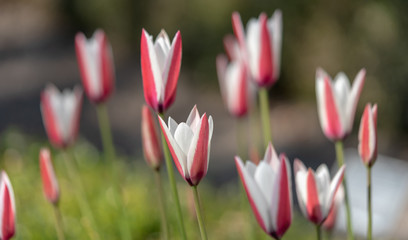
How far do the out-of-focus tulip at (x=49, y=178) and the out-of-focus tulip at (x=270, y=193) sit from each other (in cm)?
60

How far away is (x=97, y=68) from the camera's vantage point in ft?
5.40

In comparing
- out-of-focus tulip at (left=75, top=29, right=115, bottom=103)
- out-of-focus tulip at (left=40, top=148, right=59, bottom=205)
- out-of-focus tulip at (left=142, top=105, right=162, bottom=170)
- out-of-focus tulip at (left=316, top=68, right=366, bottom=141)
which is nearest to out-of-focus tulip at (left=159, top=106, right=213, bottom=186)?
out-of-focus tulip at (left=142, top=105, right=162, bottom=170)

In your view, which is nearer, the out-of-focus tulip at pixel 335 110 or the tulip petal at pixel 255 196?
the tulip petal at pixel 255 196

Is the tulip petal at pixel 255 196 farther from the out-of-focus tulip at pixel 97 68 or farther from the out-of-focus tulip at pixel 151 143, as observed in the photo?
the out-of-focus tulip at pixel 97 68

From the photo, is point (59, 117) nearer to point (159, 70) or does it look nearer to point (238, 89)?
Answer: point (238, 89)

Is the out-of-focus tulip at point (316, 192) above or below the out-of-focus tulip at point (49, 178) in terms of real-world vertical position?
below

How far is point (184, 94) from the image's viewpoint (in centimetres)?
697

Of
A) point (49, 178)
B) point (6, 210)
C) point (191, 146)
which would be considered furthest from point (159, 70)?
point (49, 178)

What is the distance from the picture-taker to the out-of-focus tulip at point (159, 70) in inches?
43.6

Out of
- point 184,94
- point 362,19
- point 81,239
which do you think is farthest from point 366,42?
point 81,239

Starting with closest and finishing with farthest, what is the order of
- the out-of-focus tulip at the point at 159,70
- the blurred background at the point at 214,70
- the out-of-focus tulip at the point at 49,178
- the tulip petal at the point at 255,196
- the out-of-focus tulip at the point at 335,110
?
1. the tulip petal at the point at 255,196
2. the out-of-focus tulip at the point at 159,70
3. the out-of-focus tulip at the point at 335,110
4. the out-of-focus tulip at the point at 49,178
5. the blurred background at the point at 214,70

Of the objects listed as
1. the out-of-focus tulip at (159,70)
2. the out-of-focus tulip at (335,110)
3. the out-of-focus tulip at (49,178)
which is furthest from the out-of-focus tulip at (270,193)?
the out-of-focus tulip at (49,178)

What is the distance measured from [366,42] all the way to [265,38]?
13.3 ft

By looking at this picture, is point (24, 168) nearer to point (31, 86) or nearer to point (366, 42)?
point (366, 42)
